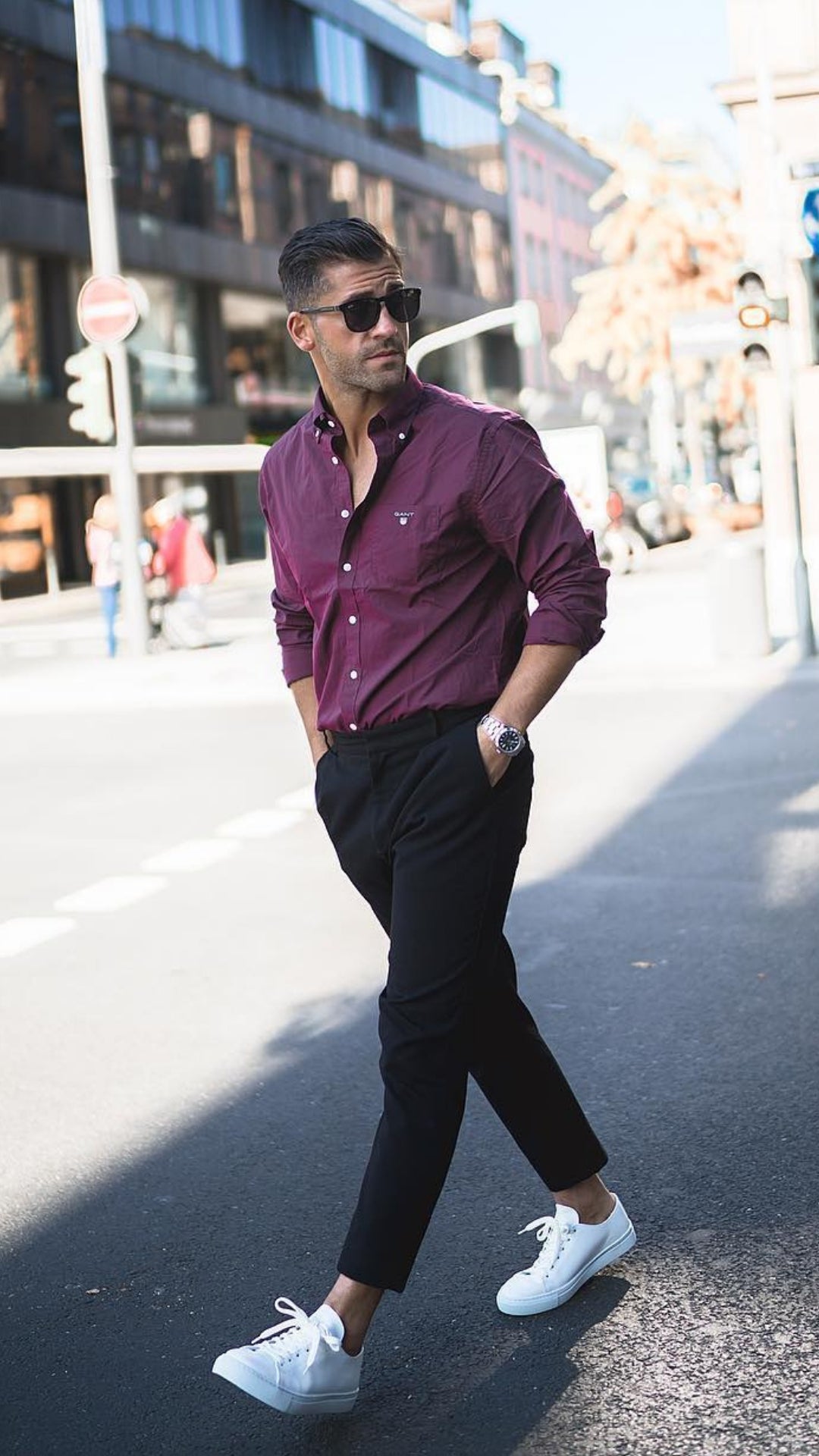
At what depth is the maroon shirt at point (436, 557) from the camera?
332cm

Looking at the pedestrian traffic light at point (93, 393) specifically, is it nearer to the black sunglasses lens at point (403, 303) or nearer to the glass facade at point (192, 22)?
the black sunglasses lens at point (403, 303)

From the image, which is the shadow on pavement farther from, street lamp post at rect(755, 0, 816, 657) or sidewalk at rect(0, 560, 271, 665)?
sidewalk at rect(0, 560, 271, 665)

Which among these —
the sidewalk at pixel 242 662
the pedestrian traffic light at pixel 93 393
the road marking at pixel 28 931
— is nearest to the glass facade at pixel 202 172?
the sidewalk at pixel 242 662

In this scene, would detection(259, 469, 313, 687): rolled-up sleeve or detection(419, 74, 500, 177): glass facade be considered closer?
detection(259, 469, 313, 687): rolled-up sleeve

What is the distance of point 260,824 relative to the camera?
10.0m

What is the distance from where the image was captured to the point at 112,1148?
4898 mm

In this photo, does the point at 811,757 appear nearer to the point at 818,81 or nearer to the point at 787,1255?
the point at 787,1255

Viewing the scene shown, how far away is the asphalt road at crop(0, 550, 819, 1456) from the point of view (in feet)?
10.9

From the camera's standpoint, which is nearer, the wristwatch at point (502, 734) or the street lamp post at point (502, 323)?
the wristwatch at point (502, 734)

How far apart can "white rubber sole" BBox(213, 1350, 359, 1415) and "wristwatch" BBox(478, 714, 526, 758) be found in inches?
42.2

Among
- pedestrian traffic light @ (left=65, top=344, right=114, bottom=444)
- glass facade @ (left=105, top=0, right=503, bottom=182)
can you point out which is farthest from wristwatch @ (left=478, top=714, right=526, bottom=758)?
glass facade @ (left=105, top=0, right=503, bottom=182)

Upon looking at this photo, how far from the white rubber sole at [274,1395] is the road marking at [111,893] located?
4.89m

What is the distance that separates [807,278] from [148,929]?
1958 centimetres

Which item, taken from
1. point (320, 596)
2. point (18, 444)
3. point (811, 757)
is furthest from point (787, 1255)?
point (18, 444)
